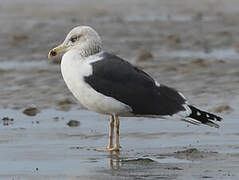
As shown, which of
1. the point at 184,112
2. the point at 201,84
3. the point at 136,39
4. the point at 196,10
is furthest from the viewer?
the point at 196,10

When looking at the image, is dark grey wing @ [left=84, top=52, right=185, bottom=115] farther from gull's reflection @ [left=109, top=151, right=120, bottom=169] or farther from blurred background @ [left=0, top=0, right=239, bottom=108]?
blurred background @ [left=0, top=0, right=239, bottom=108]

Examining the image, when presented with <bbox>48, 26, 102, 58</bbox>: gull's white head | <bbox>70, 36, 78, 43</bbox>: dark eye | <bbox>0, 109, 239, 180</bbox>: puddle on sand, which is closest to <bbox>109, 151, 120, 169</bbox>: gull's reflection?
<bbox>0, 109, 239, 180</bbox>: puddle on sand

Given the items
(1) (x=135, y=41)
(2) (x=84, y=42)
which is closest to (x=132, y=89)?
(2) (x=84, y=42)

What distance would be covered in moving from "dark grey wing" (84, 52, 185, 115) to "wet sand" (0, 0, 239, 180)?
1.38 ft

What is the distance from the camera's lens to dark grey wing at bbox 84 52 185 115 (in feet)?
30.7

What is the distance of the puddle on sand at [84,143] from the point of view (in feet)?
26.8

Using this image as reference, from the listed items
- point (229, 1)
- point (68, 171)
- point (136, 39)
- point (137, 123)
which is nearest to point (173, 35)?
point (136, 39)

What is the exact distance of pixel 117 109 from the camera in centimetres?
939

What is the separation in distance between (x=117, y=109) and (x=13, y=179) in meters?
2.03

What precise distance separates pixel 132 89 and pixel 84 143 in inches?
33.3

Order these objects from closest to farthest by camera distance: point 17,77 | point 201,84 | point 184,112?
point 184,112 → point 201,84 → point 17,77

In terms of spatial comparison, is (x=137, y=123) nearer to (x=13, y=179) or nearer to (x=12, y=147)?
(x=12, y=147)

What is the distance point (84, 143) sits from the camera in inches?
380

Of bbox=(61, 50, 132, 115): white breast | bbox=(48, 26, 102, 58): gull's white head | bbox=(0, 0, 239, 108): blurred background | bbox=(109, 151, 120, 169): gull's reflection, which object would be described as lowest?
bbox=(109, 151, 120, 169): gull's reflection
